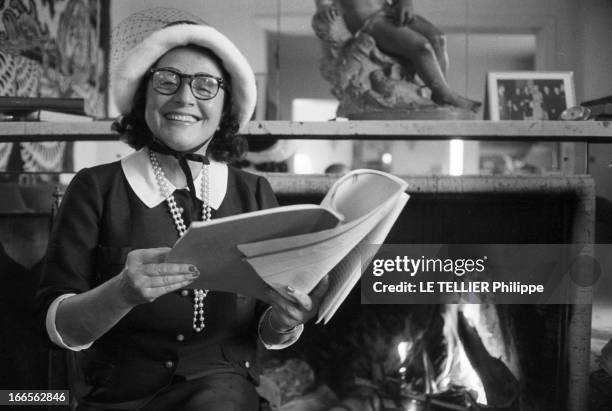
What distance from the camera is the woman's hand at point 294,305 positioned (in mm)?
785

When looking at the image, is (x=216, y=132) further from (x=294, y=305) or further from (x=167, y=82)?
(x=294, y=305)

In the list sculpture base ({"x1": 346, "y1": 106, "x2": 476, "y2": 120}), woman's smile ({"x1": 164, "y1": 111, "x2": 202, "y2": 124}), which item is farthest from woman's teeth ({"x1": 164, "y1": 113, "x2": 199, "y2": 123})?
sculpture base ({"x1": 346, "y1": 106, "x2": 476, "y2": 120})

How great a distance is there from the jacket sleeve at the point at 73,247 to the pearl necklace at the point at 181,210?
10 centimetres

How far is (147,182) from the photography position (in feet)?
3.14

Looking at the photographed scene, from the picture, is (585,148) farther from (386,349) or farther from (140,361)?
(140,361)

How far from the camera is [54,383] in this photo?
1.39 meters

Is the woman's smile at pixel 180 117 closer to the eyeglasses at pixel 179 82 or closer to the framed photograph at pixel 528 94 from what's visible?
the eyeglasses at pixel 179 82

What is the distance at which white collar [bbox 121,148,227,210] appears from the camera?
0.95 m

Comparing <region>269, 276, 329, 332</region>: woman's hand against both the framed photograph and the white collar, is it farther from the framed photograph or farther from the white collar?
the framed photograph

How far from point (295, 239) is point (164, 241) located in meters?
0.33

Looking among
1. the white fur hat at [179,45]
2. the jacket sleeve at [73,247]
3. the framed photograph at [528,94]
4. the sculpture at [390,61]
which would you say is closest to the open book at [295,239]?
the jacket sleeve at [73,247]

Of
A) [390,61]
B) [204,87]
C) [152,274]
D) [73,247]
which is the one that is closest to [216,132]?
[204,87]

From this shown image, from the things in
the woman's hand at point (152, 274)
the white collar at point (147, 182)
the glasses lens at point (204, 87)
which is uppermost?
the glasses lens at point (204, 87)

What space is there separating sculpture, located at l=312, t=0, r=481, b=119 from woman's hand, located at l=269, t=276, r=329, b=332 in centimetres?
76
